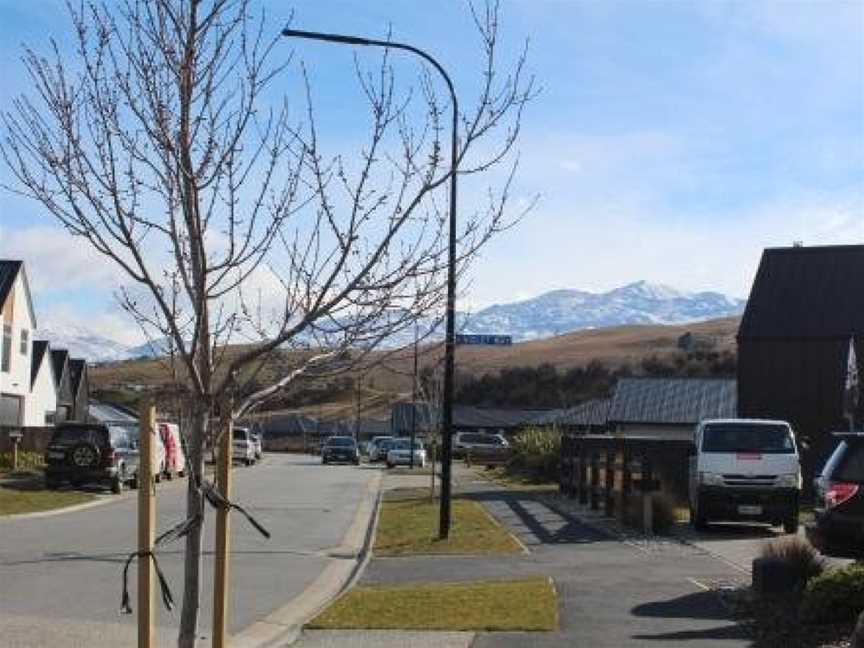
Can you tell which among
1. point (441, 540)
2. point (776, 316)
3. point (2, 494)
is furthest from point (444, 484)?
point (776, 316)

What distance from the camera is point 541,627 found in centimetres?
1081

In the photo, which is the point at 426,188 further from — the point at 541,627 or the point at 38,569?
the point at 38,569

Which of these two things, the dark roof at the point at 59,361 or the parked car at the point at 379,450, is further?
the parked car at the point at 379,450

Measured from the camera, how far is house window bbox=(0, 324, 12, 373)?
45.8 metres

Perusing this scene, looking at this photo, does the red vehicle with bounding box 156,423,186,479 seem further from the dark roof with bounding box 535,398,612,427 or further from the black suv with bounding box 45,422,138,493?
the dark roof with bounding box 535,398,612,427

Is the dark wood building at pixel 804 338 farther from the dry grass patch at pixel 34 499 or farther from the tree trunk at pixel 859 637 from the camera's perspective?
the tree trunk at pixel 859 637

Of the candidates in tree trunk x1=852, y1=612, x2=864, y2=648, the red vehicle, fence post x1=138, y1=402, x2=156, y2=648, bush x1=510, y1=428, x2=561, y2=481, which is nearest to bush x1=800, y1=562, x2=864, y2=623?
tree trunk x1=852, y1=612, x2=864, y2=648

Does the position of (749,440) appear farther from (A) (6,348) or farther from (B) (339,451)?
(B) (339,451)

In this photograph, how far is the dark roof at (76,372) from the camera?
64.8 metres

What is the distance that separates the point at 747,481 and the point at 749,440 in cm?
86

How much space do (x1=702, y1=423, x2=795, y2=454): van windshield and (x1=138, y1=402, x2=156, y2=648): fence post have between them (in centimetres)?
1735

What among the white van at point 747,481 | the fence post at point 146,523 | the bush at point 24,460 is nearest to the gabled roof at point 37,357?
the bush at point 24,460

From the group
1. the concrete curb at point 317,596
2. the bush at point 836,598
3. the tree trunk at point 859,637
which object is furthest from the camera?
the concrete curb at point 317,596

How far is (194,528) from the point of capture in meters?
6.28
